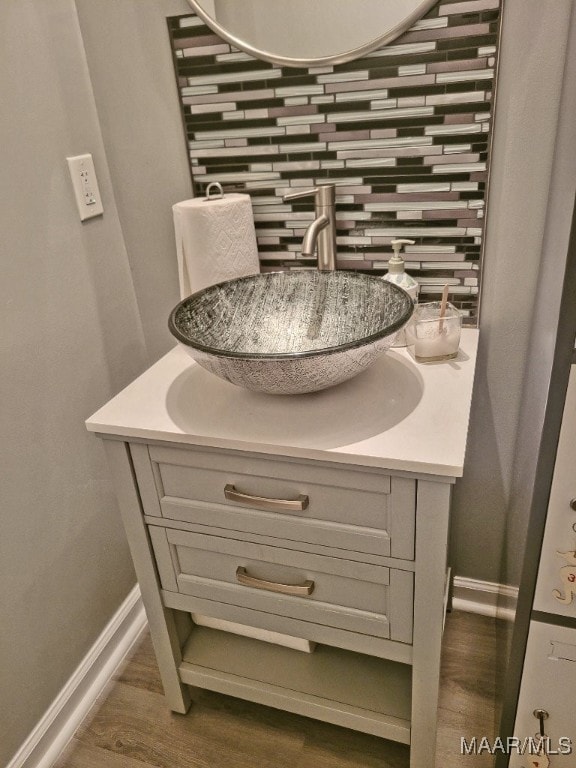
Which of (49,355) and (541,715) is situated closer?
(541,715)

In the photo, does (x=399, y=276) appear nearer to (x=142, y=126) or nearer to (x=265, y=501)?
(x=265, y=501)

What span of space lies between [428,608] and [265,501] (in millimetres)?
303

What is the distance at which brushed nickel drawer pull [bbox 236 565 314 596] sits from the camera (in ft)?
3.15

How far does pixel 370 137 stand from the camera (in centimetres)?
107

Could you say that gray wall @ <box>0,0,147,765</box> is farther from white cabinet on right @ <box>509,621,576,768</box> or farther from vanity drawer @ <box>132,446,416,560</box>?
white cabinet on right @ <box>509,621,576,768</box>

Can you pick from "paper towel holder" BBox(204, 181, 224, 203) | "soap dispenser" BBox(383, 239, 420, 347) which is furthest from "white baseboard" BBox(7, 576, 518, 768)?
"paper towel holder" BBox(204, 181, 224, 203)

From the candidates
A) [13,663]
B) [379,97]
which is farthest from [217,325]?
[13,663]

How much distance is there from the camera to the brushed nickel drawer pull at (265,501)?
0.87m

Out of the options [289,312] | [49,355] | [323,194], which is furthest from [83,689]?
[323,194]

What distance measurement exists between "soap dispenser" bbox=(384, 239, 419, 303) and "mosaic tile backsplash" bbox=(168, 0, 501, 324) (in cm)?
7

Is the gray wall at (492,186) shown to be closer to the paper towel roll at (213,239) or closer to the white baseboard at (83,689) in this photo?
the paper towel roll at (213,239)

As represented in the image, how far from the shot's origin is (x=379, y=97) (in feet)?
3.39

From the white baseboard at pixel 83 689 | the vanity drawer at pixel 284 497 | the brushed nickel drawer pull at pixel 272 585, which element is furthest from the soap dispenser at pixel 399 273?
the white baseboard at pixel 83 689

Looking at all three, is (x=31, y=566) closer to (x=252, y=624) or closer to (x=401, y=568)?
(x=252, y=624)
